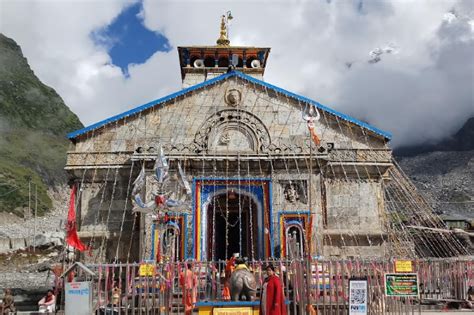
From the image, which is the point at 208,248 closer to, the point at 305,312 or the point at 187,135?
the point at 187,135

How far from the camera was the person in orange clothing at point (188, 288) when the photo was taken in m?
13.2

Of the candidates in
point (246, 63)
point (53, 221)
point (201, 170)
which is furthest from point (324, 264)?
point (53, 221)

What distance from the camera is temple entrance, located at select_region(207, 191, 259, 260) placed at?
922 inches

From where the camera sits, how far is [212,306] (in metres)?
11.7

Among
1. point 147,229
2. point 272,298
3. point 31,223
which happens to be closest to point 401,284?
point 272,298

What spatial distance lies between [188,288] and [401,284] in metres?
5.56

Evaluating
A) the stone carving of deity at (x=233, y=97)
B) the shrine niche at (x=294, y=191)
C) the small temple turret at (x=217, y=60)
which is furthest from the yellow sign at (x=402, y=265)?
the small temple turret at (x=217, y=60)

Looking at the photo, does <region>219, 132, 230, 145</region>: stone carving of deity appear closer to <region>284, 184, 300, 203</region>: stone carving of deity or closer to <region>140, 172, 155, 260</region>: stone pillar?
<region>284, 184, 300, 203</region>: stone carving of deity

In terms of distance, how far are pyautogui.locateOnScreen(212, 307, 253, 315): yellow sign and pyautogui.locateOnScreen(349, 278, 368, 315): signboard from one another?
7.86 ft

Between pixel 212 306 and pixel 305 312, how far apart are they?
2368 millimetres

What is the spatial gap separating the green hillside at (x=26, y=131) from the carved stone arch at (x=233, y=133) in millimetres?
49877

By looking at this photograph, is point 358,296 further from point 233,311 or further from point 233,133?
point 233,133

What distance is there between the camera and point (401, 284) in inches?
473

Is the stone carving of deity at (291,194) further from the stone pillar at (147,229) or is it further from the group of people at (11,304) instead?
the group of people at (11,304)
